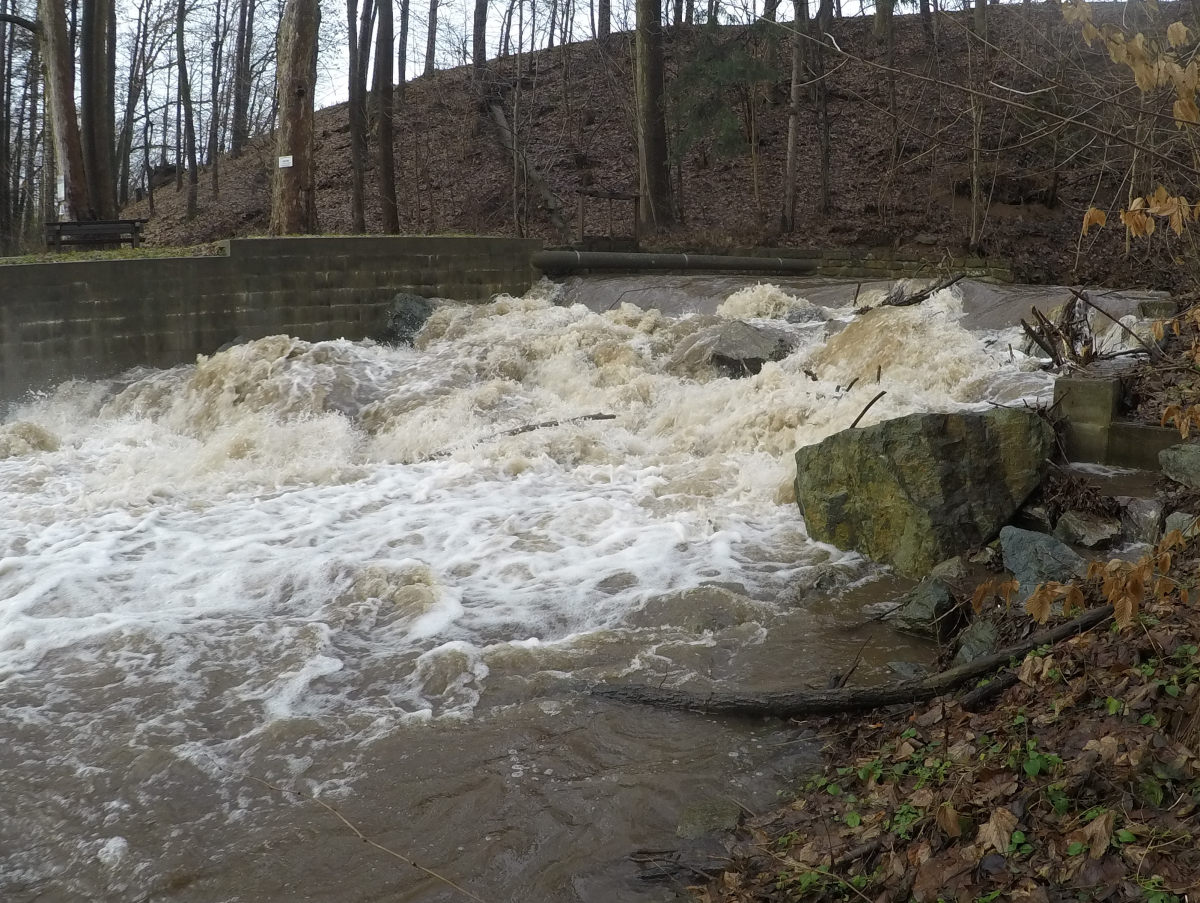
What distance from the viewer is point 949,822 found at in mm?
2896

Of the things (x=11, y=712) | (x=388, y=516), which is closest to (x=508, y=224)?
(x=388, y=516)

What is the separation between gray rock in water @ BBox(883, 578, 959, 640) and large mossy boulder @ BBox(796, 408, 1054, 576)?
2.56ft

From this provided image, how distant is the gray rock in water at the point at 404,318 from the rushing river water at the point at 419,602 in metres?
1.11

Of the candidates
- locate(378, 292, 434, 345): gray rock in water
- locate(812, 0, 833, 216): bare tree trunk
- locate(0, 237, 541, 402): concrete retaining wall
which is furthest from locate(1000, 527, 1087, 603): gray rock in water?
locate(812, 0, 833, 216): bare tree trunk

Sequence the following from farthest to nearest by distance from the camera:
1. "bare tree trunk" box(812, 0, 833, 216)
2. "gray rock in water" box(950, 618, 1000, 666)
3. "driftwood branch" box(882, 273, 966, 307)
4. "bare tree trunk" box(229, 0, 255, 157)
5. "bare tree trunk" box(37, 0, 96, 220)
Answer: "bare tree trunk" box(229, 0, 255, 157) → "bare tree trunk" box(812, 0, 833, 216) → "bare tree trunk" box(37, 0, 96, 220) → "driftwood branch" box(882, 273, 966, 307) → "gray rock in water" box(950, 618, 1000, 666)

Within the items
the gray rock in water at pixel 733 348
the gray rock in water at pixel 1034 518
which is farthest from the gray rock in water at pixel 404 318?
the gray rock in water at pixel 1034 518

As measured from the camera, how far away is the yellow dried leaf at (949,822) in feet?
9.48

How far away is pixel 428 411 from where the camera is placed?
10.7m

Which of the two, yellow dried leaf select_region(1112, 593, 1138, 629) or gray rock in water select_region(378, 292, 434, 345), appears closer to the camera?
yellow dried leaf select_region(1112, 593, 1138, 629)

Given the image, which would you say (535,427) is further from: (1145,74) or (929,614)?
(1145,74)

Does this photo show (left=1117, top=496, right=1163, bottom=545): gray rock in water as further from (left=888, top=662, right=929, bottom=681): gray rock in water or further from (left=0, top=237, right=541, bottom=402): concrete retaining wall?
(left=0, top=237, right=541, bottom=402): concrete retaining wall

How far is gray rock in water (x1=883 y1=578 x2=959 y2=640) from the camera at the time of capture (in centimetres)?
514

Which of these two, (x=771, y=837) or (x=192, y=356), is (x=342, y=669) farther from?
(x=192, y=356)

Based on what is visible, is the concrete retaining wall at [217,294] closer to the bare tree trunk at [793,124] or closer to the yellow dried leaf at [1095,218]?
the bare tree trunk at [793,124]
